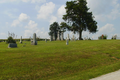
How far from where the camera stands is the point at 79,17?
38.3 m

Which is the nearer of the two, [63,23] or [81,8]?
[81,8]

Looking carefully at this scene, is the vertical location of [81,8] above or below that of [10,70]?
above

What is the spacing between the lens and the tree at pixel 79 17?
124 feet

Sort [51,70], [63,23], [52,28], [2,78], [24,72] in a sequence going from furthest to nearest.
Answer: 1. [52,28]
2. [63,23]
3. [51,70]
4. [24,72]
5. [2,78]

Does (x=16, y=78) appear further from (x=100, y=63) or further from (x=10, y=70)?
(x=100, y=63)

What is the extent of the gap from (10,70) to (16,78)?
1046 millimetres

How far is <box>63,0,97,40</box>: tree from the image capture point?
37.7 m

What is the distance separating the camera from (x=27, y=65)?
26.0 feet

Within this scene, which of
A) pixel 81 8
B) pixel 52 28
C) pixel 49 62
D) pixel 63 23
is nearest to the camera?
pixel 49 62

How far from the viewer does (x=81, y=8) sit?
37406mm

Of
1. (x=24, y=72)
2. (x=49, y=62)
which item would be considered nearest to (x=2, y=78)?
(x=24, y=72)

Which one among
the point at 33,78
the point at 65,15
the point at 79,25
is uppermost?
the point at 65,15

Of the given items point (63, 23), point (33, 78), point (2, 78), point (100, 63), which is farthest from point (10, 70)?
point (63, 23)

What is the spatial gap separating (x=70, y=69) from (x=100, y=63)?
3210 mm
